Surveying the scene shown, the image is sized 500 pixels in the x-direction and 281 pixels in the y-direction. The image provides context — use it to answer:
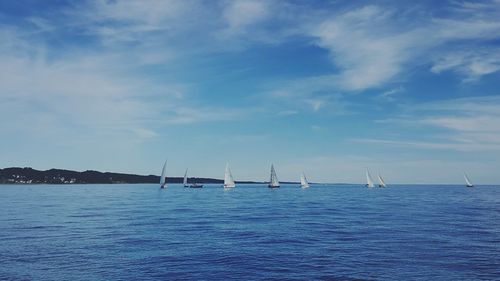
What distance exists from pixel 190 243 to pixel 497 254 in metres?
28.1

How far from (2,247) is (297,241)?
2843cm

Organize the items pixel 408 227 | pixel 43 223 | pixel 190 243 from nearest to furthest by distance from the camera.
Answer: pixel 190 243 → pixel 408 227 → pixel 43 223

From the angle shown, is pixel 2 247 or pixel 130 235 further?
pixel 130 235

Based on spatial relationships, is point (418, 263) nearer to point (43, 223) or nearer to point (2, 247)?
point (2, 247)

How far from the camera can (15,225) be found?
55.3m

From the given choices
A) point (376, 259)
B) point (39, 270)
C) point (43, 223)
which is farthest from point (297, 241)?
point (43, 223)

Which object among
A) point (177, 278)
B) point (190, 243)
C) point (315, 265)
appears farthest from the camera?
point (190, 243)

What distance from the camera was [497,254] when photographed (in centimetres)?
3466

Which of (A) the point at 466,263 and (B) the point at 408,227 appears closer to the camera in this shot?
(A) the point at 466,263

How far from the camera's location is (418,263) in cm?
3117

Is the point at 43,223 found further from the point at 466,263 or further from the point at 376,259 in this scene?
the point at 466,263

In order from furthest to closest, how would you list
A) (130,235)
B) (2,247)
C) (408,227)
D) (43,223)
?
(43,223)
(408,227)
(130,235)
(2,247)

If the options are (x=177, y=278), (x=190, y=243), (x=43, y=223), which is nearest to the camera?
(x=177, y=278)

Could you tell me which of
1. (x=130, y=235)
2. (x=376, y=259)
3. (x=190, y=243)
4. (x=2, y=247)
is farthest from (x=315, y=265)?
(x=2, y=247)
